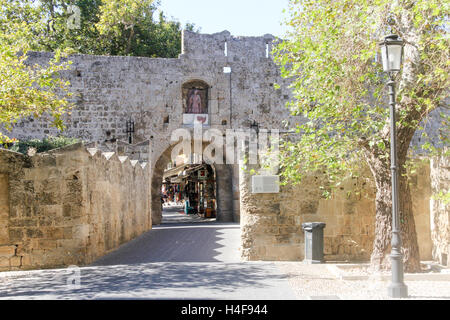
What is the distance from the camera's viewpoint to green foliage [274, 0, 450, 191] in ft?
Answer: 28.3

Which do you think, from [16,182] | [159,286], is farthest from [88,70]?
[159,286]

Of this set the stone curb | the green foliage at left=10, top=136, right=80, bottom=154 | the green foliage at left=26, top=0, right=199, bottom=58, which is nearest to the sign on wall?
the stone curb

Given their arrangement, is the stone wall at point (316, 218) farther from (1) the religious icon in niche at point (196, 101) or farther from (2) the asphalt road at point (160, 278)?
(1) the religious icon in niche at point (196, 101)

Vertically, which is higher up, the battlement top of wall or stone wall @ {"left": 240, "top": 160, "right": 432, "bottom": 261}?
the battlement top of wall

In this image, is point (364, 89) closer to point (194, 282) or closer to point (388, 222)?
point (388, 222)

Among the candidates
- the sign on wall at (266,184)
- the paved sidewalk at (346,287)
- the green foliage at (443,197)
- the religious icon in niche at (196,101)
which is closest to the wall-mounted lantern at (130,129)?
the religious icon in niche at (196,101)

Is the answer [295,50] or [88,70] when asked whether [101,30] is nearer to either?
[88,70]

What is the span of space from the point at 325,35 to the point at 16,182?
6.50 m

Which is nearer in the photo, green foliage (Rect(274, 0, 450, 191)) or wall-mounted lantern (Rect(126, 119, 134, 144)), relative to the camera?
green foliage (Rect(274, 0, 450, 191))

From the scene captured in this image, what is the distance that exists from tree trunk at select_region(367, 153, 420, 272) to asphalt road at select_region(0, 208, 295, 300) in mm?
1759

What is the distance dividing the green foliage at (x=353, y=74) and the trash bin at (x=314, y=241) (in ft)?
3.31

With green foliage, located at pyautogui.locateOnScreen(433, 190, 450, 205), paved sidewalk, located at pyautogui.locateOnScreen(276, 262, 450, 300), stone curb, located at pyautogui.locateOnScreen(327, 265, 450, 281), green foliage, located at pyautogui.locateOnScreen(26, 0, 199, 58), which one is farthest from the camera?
green foliage, located at pyautogui.locateOnScreen(26, 0, 199, 58)

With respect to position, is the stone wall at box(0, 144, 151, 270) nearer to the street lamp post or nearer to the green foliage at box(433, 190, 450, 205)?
the street lamp post

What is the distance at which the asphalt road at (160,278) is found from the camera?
7223 millimetres
